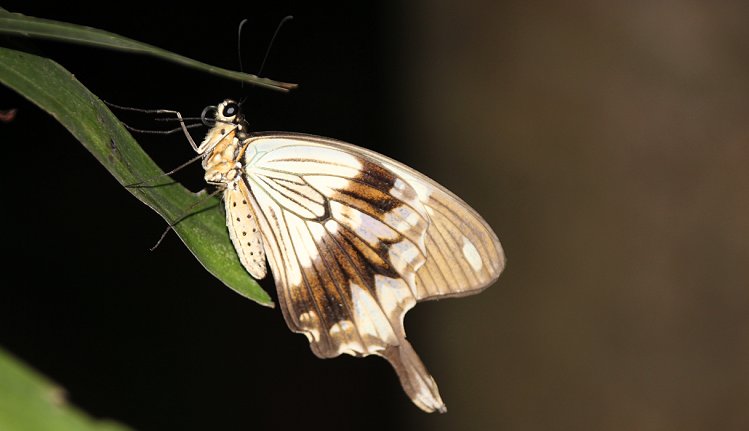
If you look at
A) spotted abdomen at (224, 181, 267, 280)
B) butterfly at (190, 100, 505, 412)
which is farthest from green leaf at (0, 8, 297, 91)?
butterfly at (190, 100, 505, 412)

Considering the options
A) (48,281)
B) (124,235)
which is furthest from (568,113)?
(48,281)

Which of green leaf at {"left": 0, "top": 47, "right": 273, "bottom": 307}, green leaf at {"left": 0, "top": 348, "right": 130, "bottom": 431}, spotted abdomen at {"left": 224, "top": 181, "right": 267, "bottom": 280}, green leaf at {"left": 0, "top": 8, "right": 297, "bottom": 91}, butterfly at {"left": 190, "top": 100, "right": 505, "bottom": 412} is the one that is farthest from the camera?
butterfly at {"left": 190, "top": 100, "right": 505, "bottom": 412}

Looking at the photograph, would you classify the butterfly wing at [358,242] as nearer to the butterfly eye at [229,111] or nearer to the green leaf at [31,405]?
the butterfly eye at [229,111]

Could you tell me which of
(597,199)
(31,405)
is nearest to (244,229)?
(31,405)

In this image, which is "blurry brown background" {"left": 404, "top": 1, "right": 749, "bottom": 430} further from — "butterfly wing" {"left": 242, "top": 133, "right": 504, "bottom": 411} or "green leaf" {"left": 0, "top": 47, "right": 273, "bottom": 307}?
"green leaf" {"left": 0, "top": 47, "right": 273, "bottom": 307}

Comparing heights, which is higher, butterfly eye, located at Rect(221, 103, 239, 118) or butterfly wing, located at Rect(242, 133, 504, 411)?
butterfly eye, located at Rect(221, 103, 239, 118)

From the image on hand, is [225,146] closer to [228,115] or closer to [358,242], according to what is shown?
[228,115]
